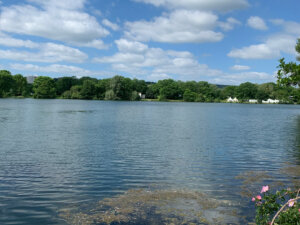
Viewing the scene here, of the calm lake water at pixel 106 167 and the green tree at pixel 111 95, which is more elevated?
the green tree at pixel 111 95

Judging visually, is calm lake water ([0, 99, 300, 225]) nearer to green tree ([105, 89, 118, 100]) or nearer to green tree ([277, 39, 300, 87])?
green tree ([277, 39, 300, 87])

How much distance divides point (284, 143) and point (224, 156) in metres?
12.1

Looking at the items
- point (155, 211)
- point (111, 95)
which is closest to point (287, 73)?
point (155, 211)

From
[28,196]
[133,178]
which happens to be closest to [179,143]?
[133,178]

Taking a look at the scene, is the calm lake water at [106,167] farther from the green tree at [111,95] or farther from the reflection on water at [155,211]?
the green tree at [111,95]

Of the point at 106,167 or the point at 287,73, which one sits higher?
the point at 287,73

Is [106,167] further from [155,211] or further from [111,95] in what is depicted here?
[111,95]

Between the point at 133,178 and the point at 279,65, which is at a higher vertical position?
the point at 279,65

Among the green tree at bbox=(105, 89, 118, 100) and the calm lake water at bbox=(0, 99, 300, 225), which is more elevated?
the green tree at bbox=(105, 89, 118, 100)

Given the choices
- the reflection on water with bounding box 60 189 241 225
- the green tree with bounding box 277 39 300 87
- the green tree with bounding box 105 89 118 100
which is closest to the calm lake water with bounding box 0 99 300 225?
the reflection on water with bounding box 60 189 241 225

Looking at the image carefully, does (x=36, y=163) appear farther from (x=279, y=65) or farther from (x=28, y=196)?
(x=279, y=65)

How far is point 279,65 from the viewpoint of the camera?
1381 cm

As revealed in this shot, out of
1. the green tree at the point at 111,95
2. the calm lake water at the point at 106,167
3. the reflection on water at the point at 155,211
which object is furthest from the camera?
the green tree at the point at 111,95

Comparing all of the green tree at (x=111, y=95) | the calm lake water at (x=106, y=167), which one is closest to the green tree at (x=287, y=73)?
the calm lake water at (x=106, y=167)
